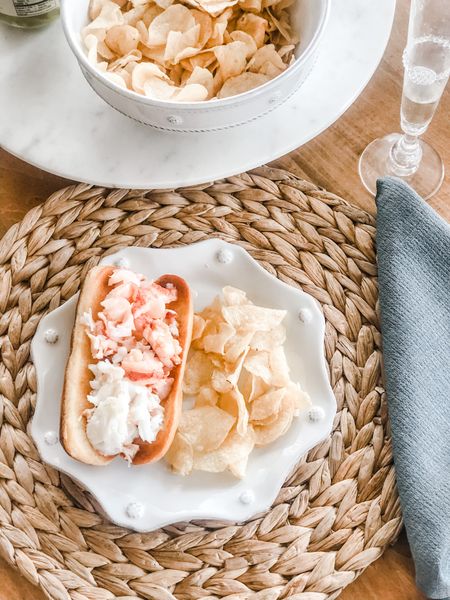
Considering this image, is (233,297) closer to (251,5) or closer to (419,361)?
(419,361)

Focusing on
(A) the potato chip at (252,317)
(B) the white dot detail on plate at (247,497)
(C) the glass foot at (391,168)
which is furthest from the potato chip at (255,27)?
(B) the white dot detail on plate at (247,497)

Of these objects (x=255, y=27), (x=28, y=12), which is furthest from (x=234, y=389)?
(x=28, y=12)

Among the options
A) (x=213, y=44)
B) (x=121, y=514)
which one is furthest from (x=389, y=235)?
(x=121, y=514)

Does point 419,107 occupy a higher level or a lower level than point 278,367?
higher

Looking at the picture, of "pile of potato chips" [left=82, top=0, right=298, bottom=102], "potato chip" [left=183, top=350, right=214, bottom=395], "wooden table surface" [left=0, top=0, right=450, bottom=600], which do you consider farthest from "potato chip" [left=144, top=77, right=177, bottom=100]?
"potato chip" [left=183, top=350, right=214, bottom=395]

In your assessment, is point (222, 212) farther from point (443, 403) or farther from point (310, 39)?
point (443, 403)

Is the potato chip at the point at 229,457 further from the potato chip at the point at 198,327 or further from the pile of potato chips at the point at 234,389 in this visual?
the potato chip at the point at 198,327

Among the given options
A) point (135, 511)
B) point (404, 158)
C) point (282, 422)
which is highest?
point (404, 158)
